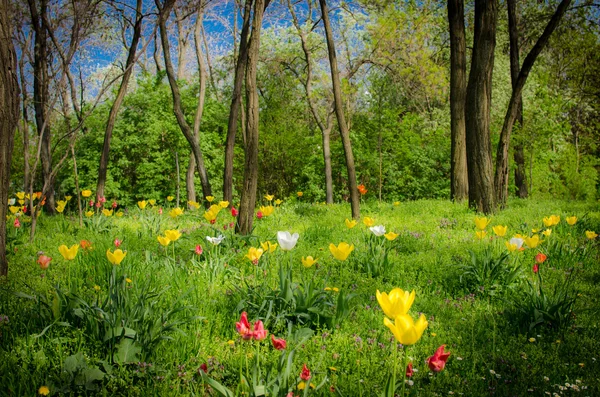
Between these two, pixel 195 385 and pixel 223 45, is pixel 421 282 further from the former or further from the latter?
pixel 223 45

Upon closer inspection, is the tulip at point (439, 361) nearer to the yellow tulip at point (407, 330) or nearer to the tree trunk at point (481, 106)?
the yellow tulip at point (407, 330)

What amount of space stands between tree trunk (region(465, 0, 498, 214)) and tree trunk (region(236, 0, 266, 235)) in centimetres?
433

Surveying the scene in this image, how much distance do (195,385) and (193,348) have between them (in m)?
0.40

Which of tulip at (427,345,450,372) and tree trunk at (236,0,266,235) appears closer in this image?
tulip at (427,345,450,372)

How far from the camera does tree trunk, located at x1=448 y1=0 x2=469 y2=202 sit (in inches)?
355


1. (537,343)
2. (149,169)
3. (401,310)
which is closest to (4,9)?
(401,310)

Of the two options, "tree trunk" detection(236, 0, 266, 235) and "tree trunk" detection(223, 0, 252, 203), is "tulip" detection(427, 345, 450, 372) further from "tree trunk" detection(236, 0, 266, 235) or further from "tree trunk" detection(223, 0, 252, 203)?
"tree trunk" detection(223, 0, 252, 203)

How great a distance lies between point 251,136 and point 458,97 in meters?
5.60

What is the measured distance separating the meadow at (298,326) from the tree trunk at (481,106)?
313 cm

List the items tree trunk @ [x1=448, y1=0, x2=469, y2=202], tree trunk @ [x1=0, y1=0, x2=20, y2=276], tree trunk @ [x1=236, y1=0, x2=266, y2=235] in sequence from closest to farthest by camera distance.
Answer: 1. tree trunk @ [x1=0, y1=0, x2=20, y2=276]
2. tree trunk @ [x1=236, y1=0, x2=266, y2=235]
3. tree trunk @ [x1=448, y1=0, x2=469, y2=202]

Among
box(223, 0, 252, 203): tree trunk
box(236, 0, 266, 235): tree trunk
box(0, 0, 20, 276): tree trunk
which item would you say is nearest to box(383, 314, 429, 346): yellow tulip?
box(0, 0, 20, 276): tree trunk

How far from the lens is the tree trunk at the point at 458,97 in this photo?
29.6 feet

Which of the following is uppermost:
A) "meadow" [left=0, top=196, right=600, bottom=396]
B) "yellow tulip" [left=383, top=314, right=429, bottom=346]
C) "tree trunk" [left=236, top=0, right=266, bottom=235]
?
"tree trunk" [left=236, top=0, right=266, bottom=235]

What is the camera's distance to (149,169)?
15.9 m
